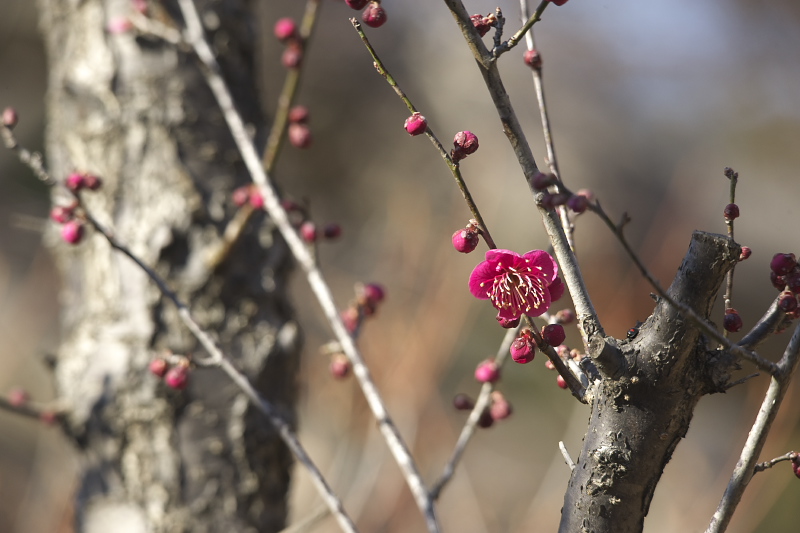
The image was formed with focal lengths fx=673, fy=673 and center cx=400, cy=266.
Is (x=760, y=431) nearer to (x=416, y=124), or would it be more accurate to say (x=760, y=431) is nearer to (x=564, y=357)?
(x=564, y=357)

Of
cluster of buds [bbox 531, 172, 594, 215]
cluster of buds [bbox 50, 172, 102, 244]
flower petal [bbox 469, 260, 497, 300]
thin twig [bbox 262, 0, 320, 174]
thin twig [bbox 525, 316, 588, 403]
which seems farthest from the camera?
thin twig [bbox 262, 0, 320, 174]

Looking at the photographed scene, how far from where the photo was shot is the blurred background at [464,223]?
2975 millimetres

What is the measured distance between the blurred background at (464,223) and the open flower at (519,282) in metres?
2.03

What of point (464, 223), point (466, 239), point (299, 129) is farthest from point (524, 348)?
point (464, 223)

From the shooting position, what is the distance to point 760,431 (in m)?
0.56

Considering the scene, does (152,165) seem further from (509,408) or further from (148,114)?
(509,408)

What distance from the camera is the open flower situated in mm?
674

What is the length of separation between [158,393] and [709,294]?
1.14 m

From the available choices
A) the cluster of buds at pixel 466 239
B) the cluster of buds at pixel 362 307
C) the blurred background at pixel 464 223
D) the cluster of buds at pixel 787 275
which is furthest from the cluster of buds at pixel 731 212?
the blurred background at pixel 464 223

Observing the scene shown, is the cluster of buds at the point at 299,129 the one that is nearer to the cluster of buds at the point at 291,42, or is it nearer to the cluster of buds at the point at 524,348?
the cluster of buds at the point at 291,42

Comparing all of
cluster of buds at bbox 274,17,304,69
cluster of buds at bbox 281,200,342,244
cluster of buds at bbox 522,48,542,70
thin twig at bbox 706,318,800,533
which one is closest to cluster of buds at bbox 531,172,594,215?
thin twig at bbox 706,318,800,533

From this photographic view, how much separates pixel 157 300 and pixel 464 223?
7.86ft

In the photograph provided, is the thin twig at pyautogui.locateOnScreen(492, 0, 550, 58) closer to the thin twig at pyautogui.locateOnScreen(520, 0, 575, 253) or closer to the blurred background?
the thin twig at pyautogui.locateOnScreen(520, 0, 575, 253)

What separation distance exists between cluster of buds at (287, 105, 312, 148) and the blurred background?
153 centimetres
